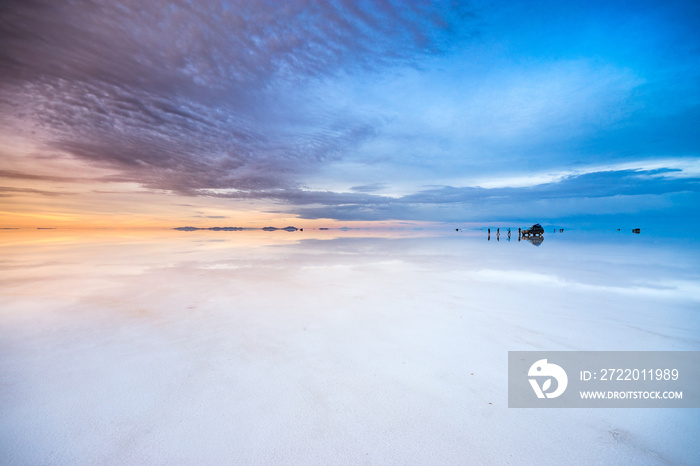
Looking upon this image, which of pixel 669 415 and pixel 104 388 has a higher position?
pixel 104 388

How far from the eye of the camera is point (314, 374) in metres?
4.26

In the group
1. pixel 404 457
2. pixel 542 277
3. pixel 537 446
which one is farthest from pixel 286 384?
pixel 542 277

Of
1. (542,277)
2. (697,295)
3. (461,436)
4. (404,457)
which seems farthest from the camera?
(542,277)

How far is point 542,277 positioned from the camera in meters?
12.0

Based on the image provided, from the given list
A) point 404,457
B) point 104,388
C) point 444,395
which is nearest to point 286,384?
point 404,457

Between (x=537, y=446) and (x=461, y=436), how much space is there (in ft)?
2.43

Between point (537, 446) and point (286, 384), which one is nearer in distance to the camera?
point (537, 446)

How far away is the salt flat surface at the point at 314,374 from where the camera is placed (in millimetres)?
2928

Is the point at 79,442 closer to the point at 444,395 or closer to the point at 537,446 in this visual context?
the point at 444,395

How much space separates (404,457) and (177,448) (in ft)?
7.40

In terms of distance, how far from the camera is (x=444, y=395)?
12.3 ft

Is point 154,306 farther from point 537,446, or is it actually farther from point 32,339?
point 537,446

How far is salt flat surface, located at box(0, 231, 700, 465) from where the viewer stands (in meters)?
2.93

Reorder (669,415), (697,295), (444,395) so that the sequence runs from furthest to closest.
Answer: (697,295) → (444,395) → (669,415)
